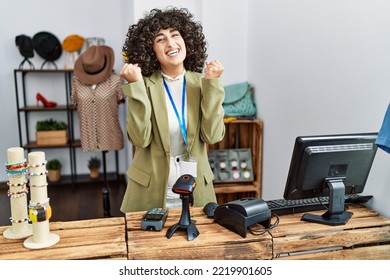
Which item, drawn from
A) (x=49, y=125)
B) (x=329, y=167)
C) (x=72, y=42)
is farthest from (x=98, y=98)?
(x=329, y=167)

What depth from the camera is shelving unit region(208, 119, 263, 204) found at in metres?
2.99

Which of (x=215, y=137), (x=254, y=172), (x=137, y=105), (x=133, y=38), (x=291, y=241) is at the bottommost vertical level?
(x=254, y=172)

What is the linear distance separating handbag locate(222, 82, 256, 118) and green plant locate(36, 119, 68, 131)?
7.44 feet

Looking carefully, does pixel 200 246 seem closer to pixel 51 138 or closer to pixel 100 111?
pixel 100 111

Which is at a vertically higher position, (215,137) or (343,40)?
(343,40)

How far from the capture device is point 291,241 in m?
1.26

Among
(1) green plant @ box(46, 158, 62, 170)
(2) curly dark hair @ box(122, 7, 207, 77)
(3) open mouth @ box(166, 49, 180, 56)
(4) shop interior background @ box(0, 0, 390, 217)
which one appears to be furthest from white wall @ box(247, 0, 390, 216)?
(1) green plant @ box(46, 158, 62, 170)

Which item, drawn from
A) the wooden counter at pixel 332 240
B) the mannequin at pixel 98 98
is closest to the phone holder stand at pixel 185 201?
the wooden counter at pixel 332 240

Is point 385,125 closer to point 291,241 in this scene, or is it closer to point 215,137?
point 291,241

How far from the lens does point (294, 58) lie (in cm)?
239

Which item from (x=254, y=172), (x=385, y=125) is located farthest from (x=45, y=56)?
(x=385, y=125)

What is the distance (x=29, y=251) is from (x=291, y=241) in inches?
32.5

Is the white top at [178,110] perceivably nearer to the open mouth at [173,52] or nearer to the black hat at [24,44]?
the open mouth at [173,52]

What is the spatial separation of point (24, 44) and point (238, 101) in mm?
2614
